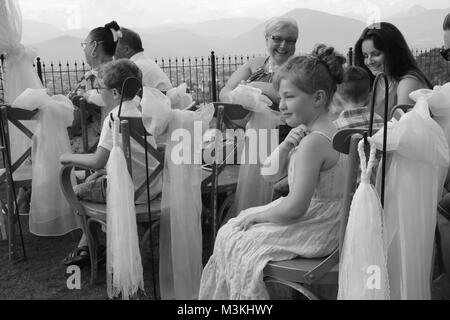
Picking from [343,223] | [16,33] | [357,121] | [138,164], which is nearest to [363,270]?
[343,223]

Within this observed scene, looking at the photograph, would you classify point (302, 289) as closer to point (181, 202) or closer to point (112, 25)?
point (181, 202)

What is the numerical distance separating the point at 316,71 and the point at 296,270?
2.36 feet

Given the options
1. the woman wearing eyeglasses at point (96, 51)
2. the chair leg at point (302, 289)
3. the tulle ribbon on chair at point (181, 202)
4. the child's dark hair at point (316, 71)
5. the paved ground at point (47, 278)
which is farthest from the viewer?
the woman wearing eyeglasses at point (96, 51)

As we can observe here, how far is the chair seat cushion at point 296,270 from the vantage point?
170 centimetres

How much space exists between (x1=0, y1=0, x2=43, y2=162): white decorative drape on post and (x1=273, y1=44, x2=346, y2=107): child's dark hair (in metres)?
2.62

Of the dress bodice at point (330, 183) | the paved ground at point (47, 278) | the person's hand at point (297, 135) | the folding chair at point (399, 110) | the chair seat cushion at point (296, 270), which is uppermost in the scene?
the folding chair at point (399, 110)

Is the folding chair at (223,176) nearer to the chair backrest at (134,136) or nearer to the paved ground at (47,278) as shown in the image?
the chair backrest at (134,136)

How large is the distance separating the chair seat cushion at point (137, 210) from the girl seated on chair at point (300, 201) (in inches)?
24.8

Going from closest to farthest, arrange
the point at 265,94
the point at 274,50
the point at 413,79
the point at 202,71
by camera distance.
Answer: the point at 413,79 < the point at 265,94 < the point at 274,50 < the point at 202,71

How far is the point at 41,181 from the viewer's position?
311 cm

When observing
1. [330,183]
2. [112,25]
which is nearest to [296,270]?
[330,183]

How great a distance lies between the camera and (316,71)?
1832 mm

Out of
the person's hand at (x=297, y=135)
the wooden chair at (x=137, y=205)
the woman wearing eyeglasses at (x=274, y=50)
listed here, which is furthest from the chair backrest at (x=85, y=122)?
the person's hand at (x=297, y=135)
